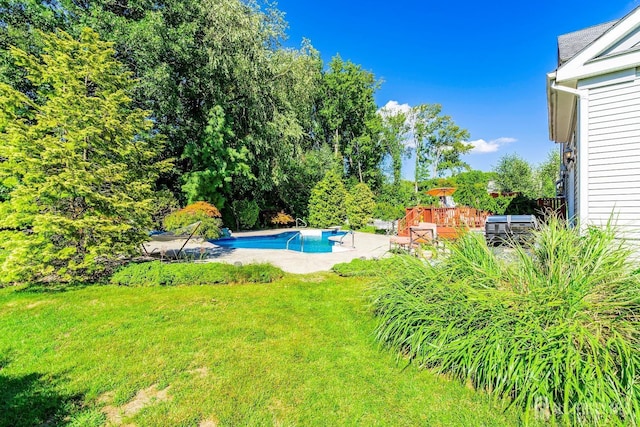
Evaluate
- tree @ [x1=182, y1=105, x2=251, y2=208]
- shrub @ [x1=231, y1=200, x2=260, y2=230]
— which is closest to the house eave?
tree @ [x1=182, y1=105, x2=251, y2=208]

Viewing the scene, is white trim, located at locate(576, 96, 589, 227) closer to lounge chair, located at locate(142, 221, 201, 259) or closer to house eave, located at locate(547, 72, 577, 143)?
house eave, located at locate(547, 72, 577, 143)

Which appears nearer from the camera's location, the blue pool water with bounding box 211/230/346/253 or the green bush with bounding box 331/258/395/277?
the green bush with bounding box 331/258/395/277

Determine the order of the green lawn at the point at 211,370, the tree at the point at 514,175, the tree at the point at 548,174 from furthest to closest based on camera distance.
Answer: the tree at the point at 514,175
the tree at the point at 548,174
the green lawn at the point at 211,370

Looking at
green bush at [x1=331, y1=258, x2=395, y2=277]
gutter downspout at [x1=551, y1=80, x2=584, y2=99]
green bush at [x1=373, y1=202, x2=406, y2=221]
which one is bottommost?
green bush at [x1=331, y1=258, x2=395, y2=277]

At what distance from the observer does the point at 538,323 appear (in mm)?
2637

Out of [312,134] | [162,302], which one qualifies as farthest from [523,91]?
[162,302]

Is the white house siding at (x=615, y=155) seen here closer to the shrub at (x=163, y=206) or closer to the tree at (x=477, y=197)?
the shrub at (x=163, y=206)

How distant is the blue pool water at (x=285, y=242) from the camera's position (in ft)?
44.9

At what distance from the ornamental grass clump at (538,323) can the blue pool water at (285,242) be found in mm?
9825

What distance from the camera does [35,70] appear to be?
20.3 feet

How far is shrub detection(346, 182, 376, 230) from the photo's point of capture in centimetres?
1991

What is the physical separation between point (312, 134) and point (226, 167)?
17277 millimetres

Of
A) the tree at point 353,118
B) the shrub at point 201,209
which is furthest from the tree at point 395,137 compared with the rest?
the shrub at point 201,209

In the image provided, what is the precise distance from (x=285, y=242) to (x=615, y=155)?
41.0 feet
